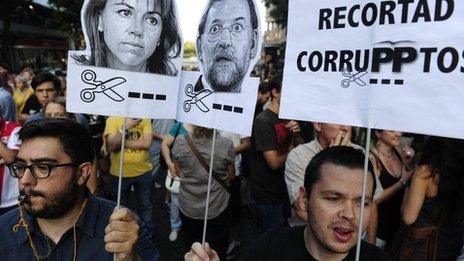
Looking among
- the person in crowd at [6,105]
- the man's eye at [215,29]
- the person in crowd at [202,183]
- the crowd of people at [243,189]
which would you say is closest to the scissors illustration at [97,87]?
the crowd of people at [243,189]

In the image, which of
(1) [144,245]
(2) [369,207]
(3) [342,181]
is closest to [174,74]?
(1) [144,245]

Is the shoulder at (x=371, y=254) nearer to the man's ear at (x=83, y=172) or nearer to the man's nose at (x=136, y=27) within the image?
the man's ear at (x=83, y=172)

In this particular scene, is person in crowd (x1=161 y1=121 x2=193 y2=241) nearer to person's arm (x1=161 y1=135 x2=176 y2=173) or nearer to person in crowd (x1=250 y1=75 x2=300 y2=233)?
person's arm (x1=161 y1=135 x2=176 y2=173)

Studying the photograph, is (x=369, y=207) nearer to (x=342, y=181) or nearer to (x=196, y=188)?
(x=342, y=181)

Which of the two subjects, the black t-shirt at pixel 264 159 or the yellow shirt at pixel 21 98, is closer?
the black t-shirt at pixel 264 159

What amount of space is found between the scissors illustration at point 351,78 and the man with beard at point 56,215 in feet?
3.21

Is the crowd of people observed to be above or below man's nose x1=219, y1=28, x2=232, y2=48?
below

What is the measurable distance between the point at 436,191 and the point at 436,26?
1.59 meters

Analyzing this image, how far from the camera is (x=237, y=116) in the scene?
2146mm

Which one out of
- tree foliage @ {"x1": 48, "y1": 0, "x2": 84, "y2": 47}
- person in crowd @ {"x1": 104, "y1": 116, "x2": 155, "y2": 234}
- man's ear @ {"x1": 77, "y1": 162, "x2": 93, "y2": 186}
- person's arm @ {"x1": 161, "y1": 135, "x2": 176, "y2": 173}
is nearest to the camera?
man's ear @ {"x1": 77, "y1": 162, "x2": 93, "y2": 186}

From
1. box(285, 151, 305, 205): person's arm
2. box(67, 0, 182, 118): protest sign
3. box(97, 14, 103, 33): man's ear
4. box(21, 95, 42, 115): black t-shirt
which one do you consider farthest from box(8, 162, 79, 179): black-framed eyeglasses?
box(21, 95, 42, 115): black t-shirt

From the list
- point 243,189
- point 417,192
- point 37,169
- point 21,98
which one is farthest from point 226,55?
point 21,98

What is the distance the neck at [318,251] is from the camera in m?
1.70

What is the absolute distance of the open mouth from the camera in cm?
164
